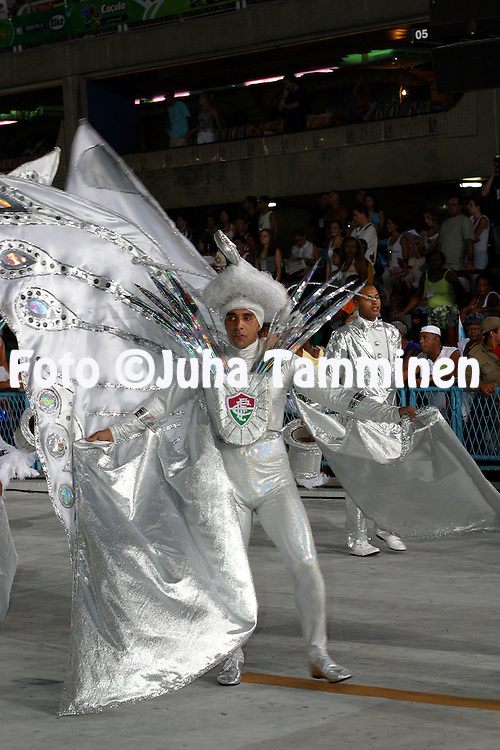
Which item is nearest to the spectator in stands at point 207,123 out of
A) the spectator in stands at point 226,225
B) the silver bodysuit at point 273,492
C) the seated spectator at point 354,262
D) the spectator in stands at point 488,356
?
the spectator in stands at point 226,225

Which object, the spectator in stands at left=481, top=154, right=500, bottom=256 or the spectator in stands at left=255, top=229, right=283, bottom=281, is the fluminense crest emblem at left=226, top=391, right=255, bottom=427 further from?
the spectator in stands at left=255, top=229, right=283, bottom=281

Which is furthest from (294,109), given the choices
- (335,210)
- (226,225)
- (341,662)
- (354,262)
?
(341,662)

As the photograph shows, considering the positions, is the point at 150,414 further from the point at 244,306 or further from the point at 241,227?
the point at 241,227

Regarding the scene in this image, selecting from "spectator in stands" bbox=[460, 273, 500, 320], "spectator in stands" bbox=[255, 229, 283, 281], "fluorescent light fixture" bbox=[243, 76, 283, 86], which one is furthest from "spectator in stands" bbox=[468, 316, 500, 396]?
"fluorescent light fixture" bbox=[243, 76, 283, 86]

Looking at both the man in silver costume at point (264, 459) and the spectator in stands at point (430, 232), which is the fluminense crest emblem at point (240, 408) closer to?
the man in silver costume at point (264, 459)

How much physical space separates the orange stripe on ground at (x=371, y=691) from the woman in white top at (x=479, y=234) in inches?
358

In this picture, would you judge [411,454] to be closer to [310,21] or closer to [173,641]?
[173,641]

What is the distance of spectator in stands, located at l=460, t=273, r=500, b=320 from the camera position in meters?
12.2

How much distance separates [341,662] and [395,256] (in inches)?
371

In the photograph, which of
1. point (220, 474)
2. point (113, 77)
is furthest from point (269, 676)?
point (113, 77)

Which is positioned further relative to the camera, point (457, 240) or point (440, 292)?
point (457, 240)

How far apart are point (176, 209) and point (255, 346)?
15188 mm

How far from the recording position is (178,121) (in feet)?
66.3

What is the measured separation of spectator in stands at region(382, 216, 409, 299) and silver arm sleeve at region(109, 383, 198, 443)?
909 cm
